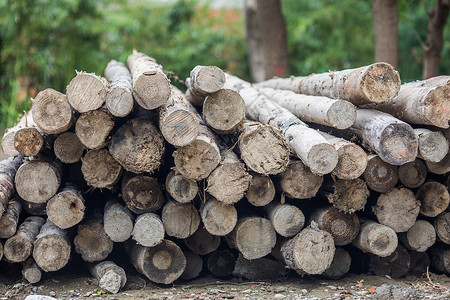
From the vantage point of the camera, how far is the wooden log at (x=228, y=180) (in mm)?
4672

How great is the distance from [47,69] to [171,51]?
330 cm

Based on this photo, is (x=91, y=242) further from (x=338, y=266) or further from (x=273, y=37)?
(x=273, y=37)

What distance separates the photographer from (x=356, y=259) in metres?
5.62

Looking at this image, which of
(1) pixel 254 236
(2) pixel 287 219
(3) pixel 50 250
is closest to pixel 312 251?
(2) pixel 287 219

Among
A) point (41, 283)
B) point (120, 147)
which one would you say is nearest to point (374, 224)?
point (120, 147)

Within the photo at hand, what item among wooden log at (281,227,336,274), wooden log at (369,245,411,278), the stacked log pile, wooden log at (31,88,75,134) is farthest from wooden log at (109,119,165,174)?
wooden log at (369,245,411,278)

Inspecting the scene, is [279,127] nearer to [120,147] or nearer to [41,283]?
[120,147]

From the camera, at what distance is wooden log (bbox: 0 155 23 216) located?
191 inches

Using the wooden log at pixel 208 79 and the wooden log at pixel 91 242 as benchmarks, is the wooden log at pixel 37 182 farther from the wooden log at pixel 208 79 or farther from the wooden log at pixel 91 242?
the wooden log at pixel 208 79

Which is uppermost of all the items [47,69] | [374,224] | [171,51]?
[171,51]

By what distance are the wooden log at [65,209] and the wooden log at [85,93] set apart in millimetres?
820

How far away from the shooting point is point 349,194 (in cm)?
495

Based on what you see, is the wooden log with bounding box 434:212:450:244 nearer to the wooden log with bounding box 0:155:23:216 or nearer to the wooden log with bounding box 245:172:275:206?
the wooden log with bounding box 245:172:275:206

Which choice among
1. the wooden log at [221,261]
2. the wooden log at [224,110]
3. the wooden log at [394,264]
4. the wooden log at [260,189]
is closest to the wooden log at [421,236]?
the wooden log at [394,264]
